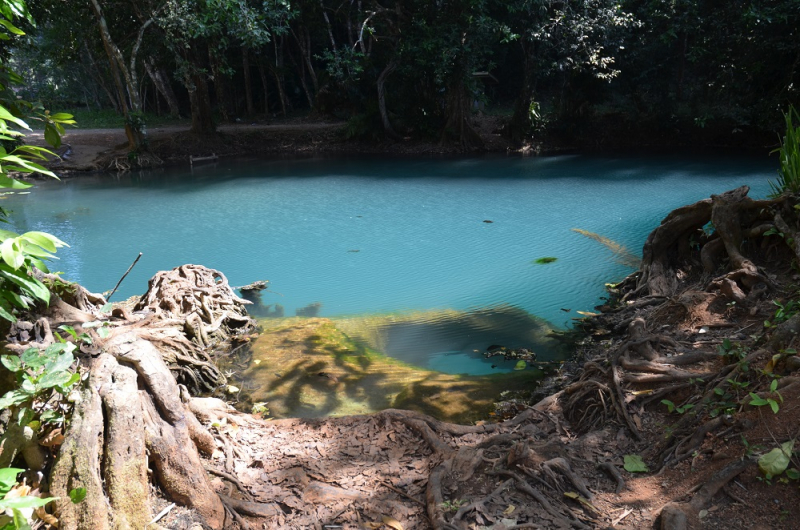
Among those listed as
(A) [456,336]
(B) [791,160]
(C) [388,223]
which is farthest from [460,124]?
(B) [791,160]

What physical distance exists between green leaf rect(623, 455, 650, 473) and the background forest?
12.2 meters

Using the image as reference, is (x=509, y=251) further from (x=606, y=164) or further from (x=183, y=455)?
(x=606, y=164)

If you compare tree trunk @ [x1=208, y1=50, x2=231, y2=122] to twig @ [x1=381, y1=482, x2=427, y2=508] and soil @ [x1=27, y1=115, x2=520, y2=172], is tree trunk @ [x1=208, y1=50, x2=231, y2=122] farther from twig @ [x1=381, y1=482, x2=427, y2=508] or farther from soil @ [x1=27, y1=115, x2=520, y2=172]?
twig @ [x1=381, y1=482, x2=427, y2=508]

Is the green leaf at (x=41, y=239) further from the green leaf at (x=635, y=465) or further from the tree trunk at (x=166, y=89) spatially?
the tree trunk at (x=166, y=89)

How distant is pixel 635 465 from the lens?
283 centimetres

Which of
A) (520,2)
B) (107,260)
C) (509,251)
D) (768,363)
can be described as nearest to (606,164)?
(520,2)

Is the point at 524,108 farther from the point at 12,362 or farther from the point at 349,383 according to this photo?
the point at 12,362

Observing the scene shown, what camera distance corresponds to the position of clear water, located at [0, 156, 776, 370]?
7.23 metres

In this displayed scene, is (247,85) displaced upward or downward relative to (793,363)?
upward

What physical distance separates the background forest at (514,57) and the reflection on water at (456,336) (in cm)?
993

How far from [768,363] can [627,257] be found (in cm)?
523

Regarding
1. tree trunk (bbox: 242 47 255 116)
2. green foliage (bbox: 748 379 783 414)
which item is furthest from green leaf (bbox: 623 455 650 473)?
tree trunk (bbox: 242 47 255 116)

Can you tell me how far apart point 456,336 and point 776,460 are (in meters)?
3.64

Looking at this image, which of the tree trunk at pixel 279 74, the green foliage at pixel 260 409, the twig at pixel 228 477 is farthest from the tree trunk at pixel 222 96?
the twig at pixel 228 477
